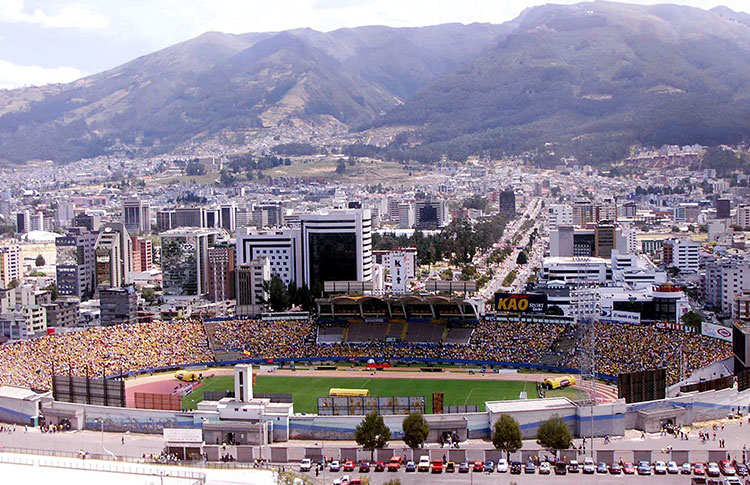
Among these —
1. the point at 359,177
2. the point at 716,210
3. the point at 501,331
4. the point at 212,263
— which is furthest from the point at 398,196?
the point at 501,331

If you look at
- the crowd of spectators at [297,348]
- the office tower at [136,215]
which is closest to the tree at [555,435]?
the crowd of spectators at [297,348]

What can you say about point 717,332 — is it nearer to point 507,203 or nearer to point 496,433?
point 496,433

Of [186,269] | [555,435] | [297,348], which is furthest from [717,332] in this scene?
[186,269]

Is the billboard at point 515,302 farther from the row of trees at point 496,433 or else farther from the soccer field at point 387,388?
the row of trees at point 496,433

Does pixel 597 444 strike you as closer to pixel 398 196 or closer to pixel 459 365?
pixel 459 365

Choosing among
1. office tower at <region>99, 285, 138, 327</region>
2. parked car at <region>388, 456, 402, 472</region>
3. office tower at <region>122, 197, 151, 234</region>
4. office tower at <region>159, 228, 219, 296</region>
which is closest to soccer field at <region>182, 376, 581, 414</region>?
parked car at <region>388, 456, 402, 472</region>

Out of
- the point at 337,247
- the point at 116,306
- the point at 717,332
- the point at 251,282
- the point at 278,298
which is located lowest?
the point at 717,332
